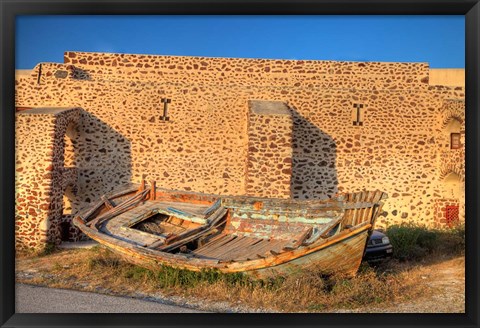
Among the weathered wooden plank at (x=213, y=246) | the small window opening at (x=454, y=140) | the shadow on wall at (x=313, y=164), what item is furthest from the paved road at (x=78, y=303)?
the small window opening at (x=454, y=140)

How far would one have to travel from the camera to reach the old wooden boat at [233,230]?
20.6 ft

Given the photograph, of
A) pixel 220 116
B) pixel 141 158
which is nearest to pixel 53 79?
pixel 141 158

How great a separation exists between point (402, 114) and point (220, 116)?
434 centimetres

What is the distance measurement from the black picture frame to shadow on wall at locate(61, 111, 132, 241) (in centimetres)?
571

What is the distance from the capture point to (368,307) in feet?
20.2

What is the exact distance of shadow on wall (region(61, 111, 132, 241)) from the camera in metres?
11.1

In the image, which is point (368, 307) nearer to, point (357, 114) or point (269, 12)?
point (269, 12)

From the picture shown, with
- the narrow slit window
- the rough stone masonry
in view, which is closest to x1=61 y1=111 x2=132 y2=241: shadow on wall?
the rough stone masonry

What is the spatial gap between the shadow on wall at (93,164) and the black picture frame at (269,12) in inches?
225

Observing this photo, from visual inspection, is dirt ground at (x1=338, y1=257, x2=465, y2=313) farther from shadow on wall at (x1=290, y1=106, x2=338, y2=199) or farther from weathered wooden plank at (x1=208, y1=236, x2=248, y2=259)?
shadow on wall at (x1=290, y1=106, x2=338, y2=199)

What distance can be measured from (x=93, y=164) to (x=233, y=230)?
4696 millimetres

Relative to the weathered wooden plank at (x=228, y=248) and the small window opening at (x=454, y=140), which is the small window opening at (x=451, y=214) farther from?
the weathered wooden plank at (x=228, y=248)

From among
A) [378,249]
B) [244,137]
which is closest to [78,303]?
A: [378,249]

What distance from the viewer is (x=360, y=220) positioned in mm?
6688
